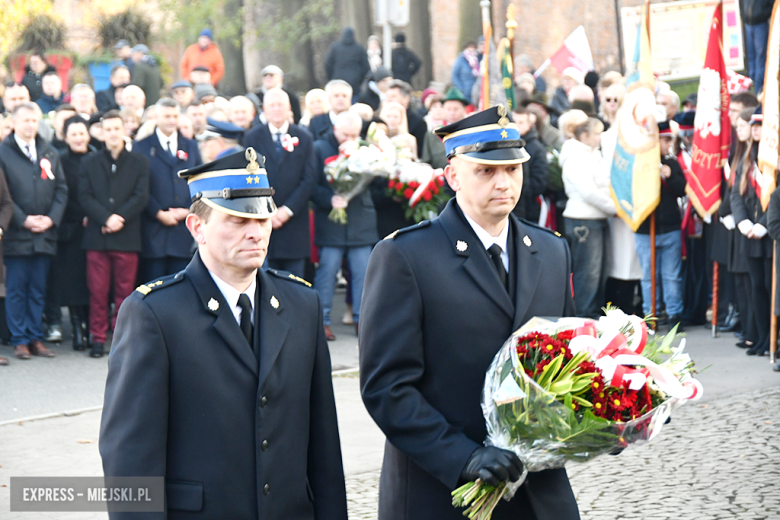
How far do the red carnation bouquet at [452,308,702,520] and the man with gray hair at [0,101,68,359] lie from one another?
7445 millimetres

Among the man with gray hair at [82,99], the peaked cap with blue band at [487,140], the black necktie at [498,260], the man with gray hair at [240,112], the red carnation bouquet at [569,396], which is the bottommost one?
the red carnation bouquet at [569,396]

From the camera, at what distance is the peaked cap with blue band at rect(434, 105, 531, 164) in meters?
3.46

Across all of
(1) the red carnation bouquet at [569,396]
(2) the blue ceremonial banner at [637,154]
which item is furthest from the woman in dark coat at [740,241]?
(1) the red carnation bouquet at [569,396]

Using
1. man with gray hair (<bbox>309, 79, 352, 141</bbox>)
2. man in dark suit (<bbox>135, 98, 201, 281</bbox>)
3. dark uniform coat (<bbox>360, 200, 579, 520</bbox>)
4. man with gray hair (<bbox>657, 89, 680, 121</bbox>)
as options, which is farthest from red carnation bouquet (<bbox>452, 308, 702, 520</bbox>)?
man with gray hair (<bbox>657, 89, 680, 121</bbox>)

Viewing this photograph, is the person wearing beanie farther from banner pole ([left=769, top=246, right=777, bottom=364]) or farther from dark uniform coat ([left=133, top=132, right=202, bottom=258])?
banner pole ([left=769, top=246, right=777, bottom=364])

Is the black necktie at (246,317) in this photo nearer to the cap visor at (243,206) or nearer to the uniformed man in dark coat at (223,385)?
the uniformed man in dark coat at (223,385)

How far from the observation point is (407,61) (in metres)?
19.3

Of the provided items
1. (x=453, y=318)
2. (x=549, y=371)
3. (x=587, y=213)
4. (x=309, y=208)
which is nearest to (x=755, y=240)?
(x=587, y=213)

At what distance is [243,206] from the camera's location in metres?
3.20

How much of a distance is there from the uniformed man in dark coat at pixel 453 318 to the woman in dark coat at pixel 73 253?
7.20 m

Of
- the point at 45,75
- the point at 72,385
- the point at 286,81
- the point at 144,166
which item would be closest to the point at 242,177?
the point at 72,385

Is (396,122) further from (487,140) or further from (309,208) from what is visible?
(487,140)

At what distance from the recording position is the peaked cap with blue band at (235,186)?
10.5ft

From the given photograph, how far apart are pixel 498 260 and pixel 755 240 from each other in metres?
6.78
